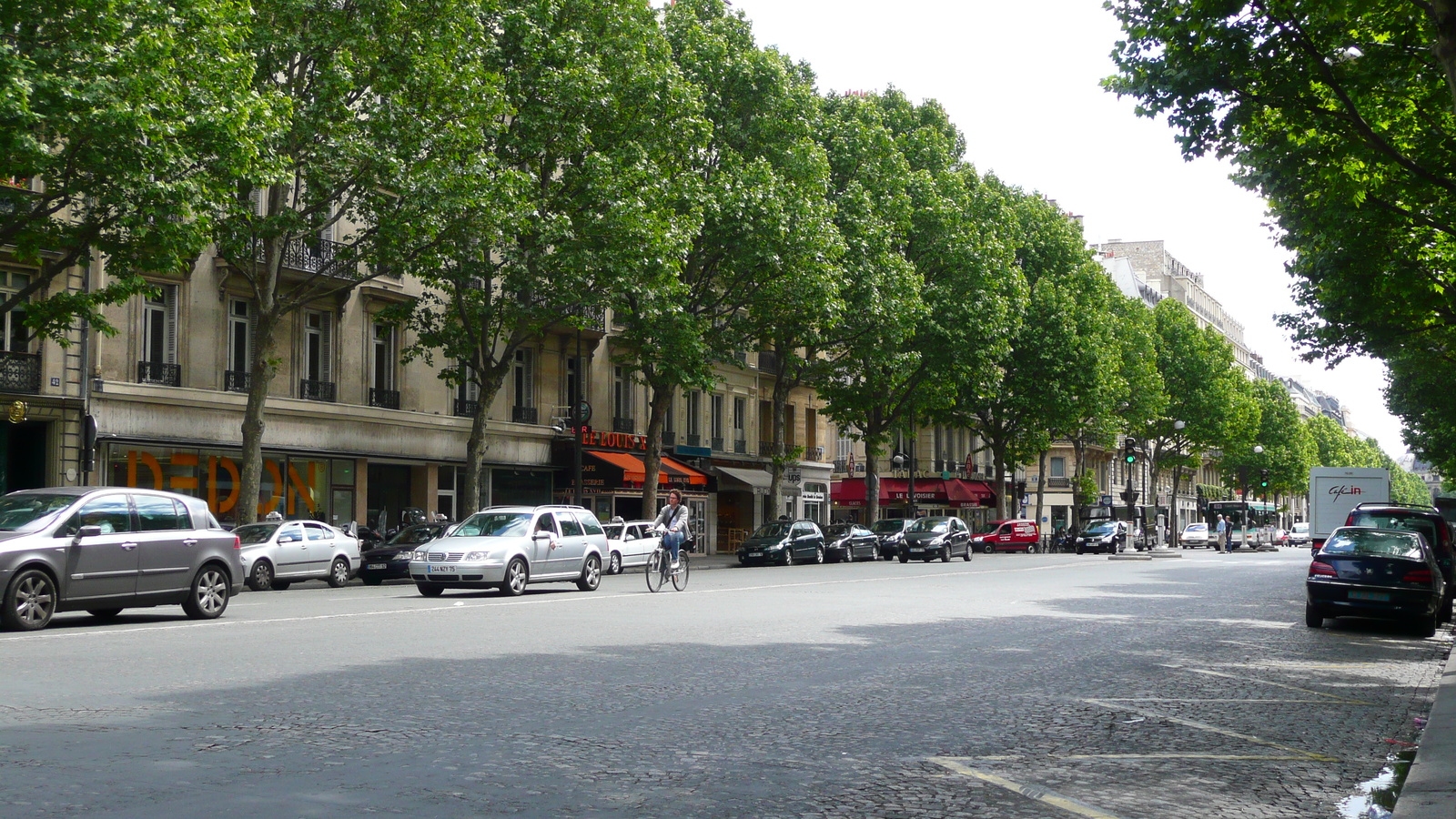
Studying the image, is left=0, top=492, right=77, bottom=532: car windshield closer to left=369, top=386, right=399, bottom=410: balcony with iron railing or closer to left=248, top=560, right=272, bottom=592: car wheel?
left=248, top=560, right=272, bottom=592: car wheel

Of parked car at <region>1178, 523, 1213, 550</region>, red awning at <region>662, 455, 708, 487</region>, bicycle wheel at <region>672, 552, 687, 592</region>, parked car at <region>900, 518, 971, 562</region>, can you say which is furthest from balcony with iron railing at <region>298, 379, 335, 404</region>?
parked car at <region>1178, 523, 1213, 550</region>

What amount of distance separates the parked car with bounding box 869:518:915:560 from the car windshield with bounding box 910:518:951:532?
1.92 ft

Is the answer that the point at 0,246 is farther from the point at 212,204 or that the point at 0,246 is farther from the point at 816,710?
the point at 816,710

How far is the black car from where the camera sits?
29.5m

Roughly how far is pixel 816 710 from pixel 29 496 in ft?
34.5

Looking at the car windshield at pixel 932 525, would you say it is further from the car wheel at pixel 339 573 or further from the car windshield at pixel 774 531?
the car wheel at pixel 339 573

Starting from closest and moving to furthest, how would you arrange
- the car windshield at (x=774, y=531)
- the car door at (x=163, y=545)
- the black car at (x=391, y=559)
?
the car door at (x=163, y=545), the black car at (x=391, y=559), the car windshield at (x=774, y=531)

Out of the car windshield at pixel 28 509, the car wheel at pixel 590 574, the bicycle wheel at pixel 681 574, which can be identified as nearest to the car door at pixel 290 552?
the car wheel at pixel 590 574

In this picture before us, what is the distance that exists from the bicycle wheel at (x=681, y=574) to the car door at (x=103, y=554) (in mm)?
10784

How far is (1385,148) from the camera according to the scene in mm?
13375

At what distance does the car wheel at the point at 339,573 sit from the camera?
27.9 meters

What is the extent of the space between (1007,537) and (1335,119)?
1890 inches

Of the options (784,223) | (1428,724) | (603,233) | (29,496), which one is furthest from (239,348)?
(1428,724)

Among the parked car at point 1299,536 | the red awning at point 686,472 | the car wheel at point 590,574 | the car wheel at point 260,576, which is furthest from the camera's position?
the parked car at point 1299,536
